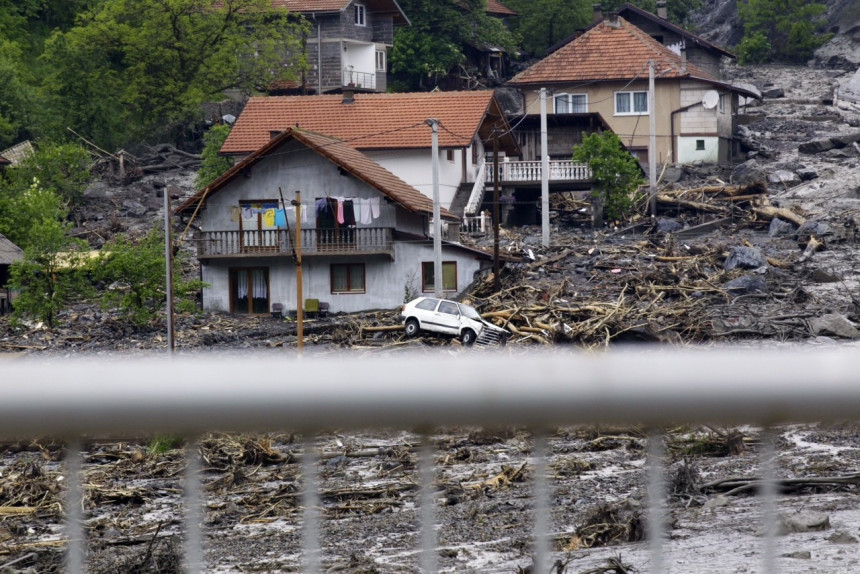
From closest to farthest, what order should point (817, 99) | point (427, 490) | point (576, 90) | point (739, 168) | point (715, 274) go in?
point (427, 490), point (715, 274), point (739, 168), point (576, 90), point (817, 99)

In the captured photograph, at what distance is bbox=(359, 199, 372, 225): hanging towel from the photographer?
1238 inches

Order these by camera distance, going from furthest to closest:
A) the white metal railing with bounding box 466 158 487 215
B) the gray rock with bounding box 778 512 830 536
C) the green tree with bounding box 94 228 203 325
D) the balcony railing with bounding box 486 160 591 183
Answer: the balcony railing with bounding box 486 160 591 183 < the white metal railing with bounding box 466 158 487 215 < the green tree with bounding box 94 228 203 325 < the gray rock with bounding box 778 512 830 536

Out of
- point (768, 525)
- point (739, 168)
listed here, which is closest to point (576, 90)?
point (739, 168)

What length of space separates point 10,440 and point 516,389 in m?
0.88

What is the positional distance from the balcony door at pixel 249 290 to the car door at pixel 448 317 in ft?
20.5

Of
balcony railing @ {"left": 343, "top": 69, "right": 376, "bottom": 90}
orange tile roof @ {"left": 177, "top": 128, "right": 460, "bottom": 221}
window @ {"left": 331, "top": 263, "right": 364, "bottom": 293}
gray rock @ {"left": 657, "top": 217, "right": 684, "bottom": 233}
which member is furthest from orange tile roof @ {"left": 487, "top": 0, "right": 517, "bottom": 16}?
window @ {"left": 331, "top": 263, "right": 364, "bottom": 293}

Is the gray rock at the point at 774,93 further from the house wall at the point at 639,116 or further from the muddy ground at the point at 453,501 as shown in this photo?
the muddy ground at the point at 453,501

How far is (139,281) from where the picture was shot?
28500 millimetres

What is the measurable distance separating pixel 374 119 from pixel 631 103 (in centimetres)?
1190

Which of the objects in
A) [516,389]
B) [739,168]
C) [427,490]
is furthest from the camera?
[739,168]

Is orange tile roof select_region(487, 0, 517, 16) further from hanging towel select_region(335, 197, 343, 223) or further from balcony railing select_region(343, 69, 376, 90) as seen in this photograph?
hanging towel select_region(335, 197, 343, 223)

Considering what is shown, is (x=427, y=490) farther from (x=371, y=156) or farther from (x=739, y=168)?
(x=739, y=168)

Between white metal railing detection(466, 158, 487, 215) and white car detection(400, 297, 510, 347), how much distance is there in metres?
10.7

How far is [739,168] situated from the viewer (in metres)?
42.4
